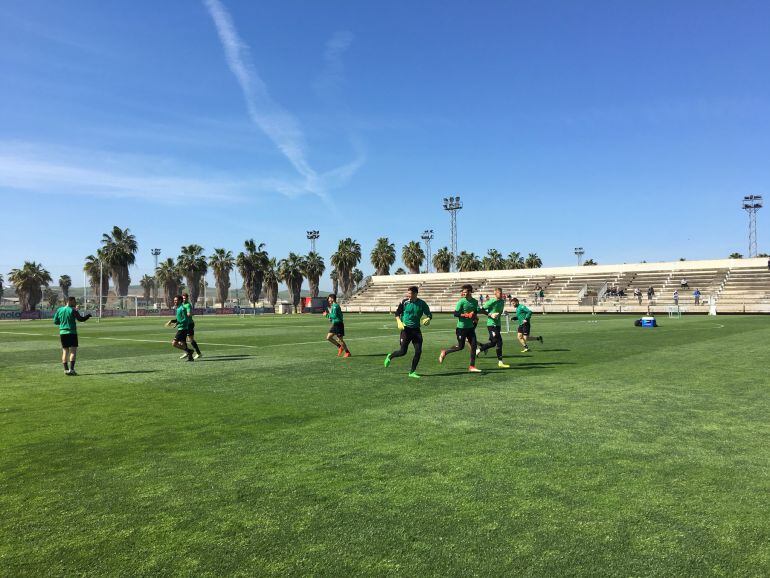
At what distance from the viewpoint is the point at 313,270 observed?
10638 centimetres

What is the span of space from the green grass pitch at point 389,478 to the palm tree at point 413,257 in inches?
4040

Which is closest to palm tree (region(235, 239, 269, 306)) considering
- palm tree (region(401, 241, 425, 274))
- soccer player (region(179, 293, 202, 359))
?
palm tree (region(401, 241, 425, 274))

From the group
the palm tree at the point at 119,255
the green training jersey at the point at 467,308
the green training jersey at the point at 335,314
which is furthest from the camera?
the palm tree at the point at 119,255

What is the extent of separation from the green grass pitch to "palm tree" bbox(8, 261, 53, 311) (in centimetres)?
10044

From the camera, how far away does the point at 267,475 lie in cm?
537

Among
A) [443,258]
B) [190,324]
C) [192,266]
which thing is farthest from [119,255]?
[190,324]

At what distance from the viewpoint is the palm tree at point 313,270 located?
106312 mm

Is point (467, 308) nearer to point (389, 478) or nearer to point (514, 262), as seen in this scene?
point (389, 478)

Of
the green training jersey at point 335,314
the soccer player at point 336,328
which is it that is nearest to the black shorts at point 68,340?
the soccer player at point 336,328

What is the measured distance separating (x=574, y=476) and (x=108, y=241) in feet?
336

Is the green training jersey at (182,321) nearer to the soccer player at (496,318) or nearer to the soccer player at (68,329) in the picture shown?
the soccer player at (68,329)

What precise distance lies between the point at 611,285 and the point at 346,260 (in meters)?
53.4

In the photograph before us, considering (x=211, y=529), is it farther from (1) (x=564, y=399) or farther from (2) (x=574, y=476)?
(1) (x=564, y=399)

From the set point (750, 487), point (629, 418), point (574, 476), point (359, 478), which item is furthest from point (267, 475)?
point (629, 418)
